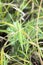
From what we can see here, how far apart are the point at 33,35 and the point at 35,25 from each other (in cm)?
6

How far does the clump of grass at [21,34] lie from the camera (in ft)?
4.00

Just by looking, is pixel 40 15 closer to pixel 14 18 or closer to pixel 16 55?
pixel 14 18

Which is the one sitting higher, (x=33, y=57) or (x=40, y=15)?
(x=40, y=15)

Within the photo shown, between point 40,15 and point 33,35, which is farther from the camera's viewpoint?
point 40,15

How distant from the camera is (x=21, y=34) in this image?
1.22m

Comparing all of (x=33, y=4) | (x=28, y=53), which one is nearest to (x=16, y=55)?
(x=28, y=53)

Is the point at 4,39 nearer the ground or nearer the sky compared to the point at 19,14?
nearer the ground

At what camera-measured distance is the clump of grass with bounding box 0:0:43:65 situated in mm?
1220

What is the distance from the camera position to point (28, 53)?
1247 mm

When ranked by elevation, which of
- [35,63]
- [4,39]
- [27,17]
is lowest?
[35,63]

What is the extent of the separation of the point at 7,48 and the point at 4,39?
0.19 ft

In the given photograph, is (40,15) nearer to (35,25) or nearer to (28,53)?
(35,25)

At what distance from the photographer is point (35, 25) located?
1.28 meters

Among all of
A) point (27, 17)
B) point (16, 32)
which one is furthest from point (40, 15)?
point (16, 32)
